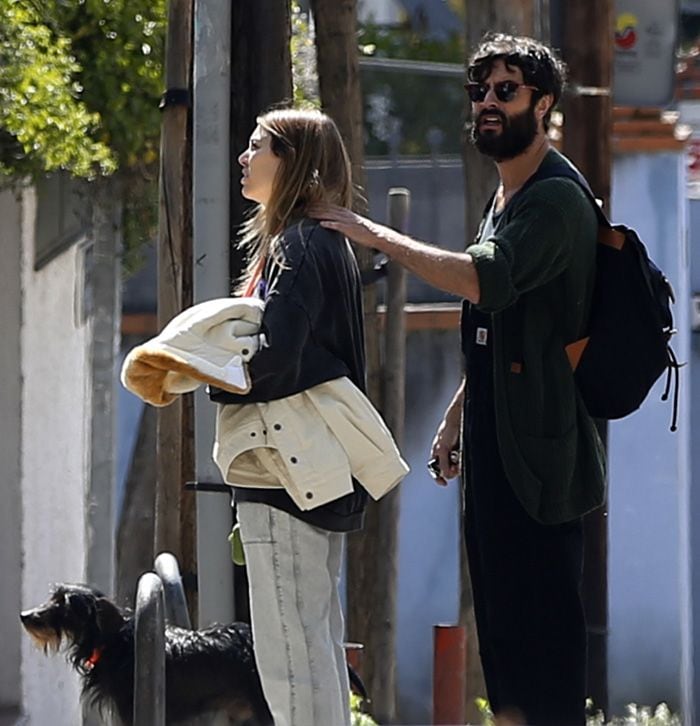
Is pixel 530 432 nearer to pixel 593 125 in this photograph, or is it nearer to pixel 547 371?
pixel 547 371

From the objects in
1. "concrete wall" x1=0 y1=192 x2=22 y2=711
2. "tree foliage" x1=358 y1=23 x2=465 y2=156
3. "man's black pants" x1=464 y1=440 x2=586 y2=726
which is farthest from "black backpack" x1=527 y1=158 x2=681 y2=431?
"tree foliage" x1=358 y1=23 x2=465 y2=156

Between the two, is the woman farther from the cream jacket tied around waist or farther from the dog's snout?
the dog's snout

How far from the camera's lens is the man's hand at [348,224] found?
4.32 meters

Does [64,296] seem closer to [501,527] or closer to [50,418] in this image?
[50,418]

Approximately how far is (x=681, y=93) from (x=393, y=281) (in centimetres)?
754

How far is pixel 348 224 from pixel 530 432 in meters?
0.63

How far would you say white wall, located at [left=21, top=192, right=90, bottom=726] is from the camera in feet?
29.3

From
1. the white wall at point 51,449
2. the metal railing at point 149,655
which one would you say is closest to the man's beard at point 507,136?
the metal railing at point 149,655

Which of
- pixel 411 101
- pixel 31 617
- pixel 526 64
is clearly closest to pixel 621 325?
pixel 526 64

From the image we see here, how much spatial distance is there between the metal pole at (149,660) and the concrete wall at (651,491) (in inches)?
381

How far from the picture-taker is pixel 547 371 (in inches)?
178

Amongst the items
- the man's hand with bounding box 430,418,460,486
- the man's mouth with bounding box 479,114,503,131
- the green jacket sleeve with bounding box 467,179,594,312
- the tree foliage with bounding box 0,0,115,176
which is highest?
the tree foliage with bounding box 0,0,115,176

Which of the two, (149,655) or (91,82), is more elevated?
(91,82)

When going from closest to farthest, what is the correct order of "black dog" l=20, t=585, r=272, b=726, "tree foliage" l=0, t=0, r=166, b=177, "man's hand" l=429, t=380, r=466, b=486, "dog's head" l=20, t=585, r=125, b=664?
"man's hand" l=429, t=380, r=466, b=486
"black dog" l=20, t=585, r=272, b=726
"dog's head" l=20, t=585, r=125, b=664
"tree foliage" l=0, t=0, r=166, b=177
